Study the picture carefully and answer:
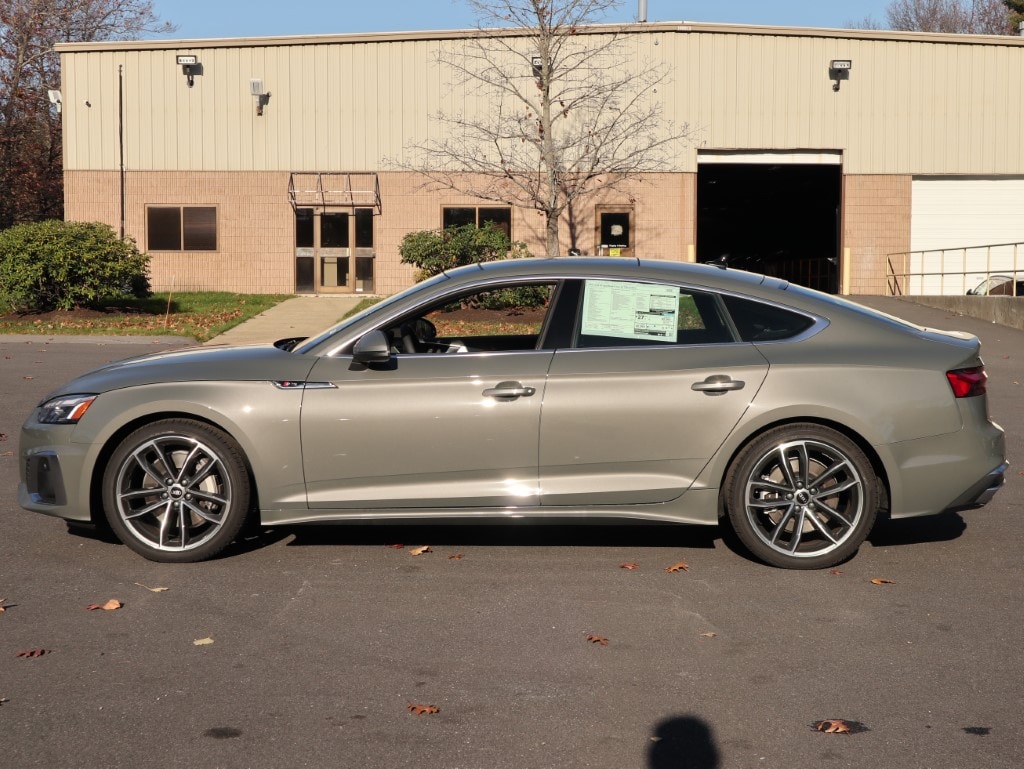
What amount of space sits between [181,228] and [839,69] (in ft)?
57.7

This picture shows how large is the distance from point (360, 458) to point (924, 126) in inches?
1132

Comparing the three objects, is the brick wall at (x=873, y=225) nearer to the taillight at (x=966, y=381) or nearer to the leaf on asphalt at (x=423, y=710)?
the taillight at (x=966, y=381)

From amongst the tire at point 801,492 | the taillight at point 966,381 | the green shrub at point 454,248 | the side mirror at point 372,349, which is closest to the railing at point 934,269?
the green shrub at point 454,248

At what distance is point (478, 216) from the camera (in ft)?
103

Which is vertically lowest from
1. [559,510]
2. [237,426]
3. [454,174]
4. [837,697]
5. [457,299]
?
[837,697]

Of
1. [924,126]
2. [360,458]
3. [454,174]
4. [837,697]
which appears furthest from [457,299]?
[924,126]

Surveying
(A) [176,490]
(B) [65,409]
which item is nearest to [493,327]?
(A) [176,490]

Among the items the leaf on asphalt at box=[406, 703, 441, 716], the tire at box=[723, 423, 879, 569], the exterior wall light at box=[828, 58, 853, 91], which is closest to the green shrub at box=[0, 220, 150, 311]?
the exterior wall light at box=[828, 58, 853, 91]

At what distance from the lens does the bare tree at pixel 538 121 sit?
3016 cm

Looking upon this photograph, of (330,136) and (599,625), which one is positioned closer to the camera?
(599,625)

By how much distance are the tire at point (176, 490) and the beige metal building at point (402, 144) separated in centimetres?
2540

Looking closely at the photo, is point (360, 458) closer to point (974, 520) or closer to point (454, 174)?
point (974, 520)

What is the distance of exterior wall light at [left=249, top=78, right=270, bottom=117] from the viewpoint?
101ft

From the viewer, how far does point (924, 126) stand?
3138 cm
